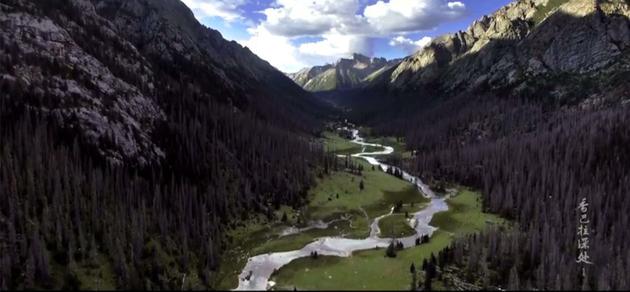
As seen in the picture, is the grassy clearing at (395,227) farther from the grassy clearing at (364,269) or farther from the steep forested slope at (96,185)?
the steep forested slope at (96,185)

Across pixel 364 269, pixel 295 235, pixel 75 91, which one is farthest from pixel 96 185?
pixel 364 269

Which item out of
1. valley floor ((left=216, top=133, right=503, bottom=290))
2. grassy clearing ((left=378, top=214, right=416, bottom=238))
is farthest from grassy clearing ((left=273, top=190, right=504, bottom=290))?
grassy clearing ((left=378, top=214, right=416, bottom=238))

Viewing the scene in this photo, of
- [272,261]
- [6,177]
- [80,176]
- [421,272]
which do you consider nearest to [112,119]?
[80,176]

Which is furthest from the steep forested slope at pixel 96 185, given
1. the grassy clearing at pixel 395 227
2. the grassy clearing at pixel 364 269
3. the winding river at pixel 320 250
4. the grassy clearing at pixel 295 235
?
the grassy clearing at pixel 395 227

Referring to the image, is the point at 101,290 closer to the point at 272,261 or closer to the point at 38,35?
the point at 272,261

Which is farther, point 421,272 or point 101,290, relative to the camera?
point 421,272

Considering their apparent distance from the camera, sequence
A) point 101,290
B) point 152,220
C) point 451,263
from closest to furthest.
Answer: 1. point 101,290
2. point 451,263
3. point 152,220

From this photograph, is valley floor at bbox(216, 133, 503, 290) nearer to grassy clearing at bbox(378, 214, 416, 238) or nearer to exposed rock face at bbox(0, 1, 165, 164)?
grassy clearing at bbox(378, 214, 416, 238)
